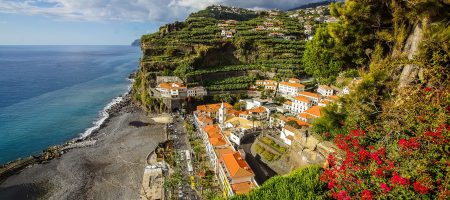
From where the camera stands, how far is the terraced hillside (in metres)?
52.7

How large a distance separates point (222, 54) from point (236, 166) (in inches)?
→ 1764

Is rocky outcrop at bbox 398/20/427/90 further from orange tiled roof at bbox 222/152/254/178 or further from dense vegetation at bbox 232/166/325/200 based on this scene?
orange tiled roof at bbox 222/152/254/178

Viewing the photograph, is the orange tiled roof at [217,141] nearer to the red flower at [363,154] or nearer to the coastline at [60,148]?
the coastline at [60,148]

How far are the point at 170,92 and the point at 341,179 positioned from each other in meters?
42.1

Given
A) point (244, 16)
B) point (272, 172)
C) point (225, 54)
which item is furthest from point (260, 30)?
point (272, 172)

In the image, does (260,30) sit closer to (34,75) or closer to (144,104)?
(144,104)

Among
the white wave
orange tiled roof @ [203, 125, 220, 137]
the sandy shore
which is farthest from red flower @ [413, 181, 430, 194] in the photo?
the white wave

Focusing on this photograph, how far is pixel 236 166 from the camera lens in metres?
20.2

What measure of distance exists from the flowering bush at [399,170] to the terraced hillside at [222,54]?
43085mm

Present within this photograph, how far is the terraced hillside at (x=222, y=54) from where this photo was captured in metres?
52.7

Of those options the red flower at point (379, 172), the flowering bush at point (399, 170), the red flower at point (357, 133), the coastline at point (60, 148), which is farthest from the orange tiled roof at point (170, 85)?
the red flower at point (379, 172)

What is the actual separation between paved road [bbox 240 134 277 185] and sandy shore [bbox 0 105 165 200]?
10.3 m

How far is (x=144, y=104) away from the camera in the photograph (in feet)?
163

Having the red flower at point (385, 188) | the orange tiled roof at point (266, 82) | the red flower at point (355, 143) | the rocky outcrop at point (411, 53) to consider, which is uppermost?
the rocky outcrop at point (411, 53)
